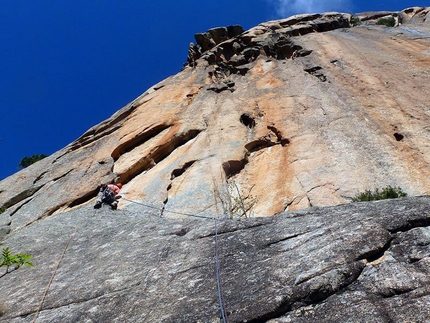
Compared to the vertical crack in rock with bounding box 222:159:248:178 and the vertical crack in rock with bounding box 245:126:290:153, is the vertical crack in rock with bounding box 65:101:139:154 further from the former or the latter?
the vertical crack in rock with bounding box 222:159:248:178

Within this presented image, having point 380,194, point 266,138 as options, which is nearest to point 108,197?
point 266,138

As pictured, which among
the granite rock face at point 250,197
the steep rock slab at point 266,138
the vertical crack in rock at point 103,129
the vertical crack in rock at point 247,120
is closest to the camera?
the granite rock face at point 250,197

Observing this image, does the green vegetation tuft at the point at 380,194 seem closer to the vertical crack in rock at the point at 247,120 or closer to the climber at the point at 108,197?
the vertical crack in rock at the point at 247,120

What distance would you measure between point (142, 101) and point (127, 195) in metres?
8.28

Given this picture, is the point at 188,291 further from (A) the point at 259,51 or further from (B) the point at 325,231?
(A) the point at 259,51

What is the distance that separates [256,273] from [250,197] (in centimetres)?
610

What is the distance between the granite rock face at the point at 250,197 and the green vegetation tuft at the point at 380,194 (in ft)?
1.11

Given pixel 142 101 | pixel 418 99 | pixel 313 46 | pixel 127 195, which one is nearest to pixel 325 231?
pixel 127 195

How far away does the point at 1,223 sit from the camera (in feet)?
48.5

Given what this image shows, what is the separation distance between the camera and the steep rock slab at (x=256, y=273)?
5.61 meters

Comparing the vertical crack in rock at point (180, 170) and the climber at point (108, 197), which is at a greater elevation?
the vertical crack in rock at point (180, 170)

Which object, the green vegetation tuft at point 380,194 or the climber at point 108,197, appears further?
the climber at point 108,197

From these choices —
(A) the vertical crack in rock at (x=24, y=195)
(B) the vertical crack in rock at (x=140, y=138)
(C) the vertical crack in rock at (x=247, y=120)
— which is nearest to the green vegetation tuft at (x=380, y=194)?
(C) the vertical crack in rock at (x=247, y=120)

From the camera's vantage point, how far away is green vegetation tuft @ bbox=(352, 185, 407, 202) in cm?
1027
